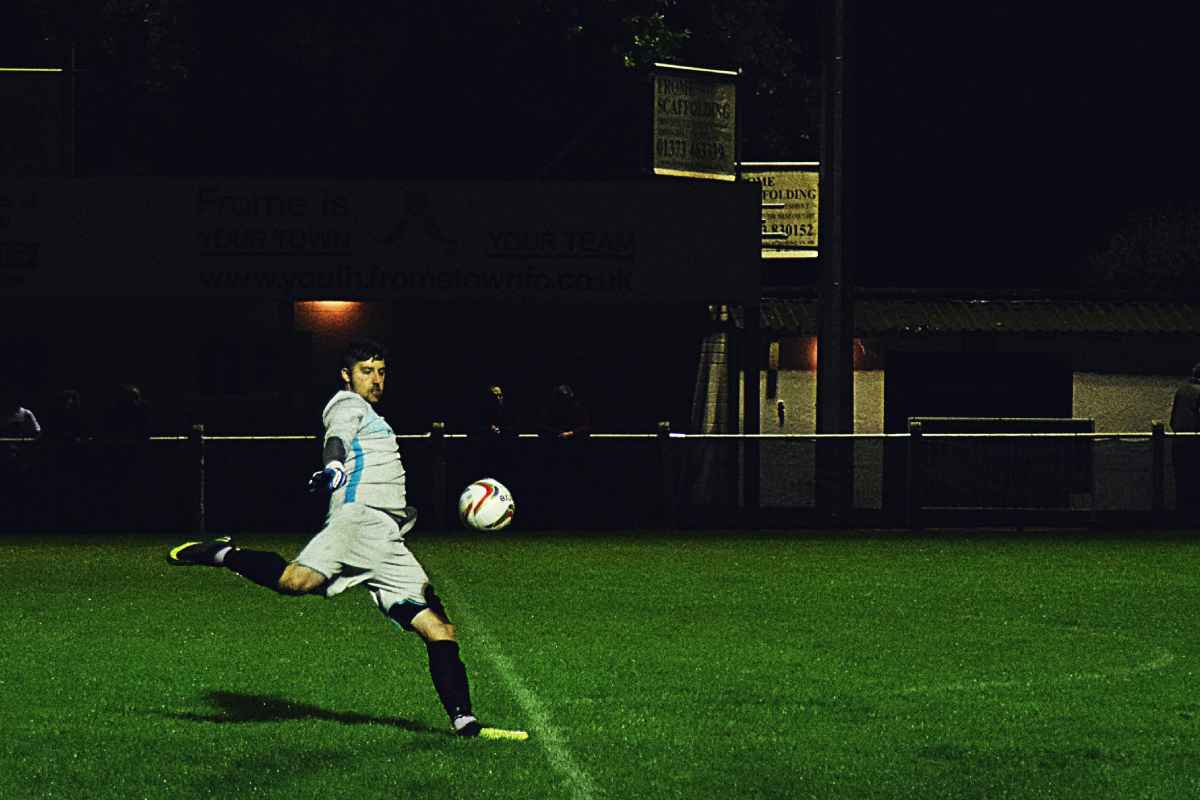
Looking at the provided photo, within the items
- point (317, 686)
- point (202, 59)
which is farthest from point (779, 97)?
point (317, 686)

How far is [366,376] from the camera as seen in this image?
33.4ft

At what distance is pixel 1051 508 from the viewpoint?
73.7ft

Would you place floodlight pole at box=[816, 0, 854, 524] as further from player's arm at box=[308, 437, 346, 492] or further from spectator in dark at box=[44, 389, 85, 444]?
player's arm at box=[308, 437, 346, 492]

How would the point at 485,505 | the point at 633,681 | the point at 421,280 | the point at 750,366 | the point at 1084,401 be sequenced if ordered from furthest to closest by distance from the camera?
the point at 1084,401
the point at 750,366
the point at 421,280
the point at 633,681
the point at 485,505

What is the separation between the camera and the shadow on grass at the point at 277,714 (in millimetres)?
10414

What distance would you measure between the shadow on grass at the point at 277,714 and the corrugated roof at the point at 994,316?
59.4 feet

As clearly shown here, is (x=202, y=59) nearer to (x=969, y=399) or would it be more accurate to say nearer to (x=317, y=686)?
(x=969, y=399)

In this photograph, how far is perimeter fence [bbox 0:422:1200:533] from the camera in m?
21.4

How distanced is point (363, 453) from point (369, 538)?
0.41 meters

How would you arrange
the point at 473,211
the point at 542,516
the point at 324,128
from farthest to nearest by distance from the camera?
the point at 324,128 < the point at 473,211 < the point at 542,516

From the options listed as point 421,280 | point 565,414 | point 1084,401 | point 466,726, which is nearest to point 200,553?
point 466,726

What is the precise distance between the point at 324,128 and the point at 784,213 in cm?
950

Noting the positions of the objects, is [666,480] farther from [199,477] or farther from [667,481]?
[199,477]

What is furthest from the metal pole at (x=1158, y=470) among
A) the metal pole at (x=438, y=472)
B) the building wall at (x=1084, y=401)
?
the building wall at (x=1084, y=401)
